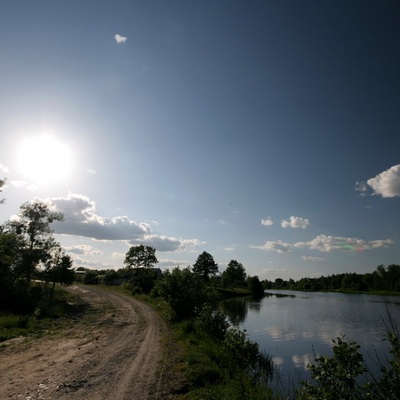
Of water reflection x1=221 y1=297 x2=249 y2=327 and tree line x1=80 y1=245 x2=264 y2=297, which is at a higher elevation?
tree line x1=80 y1=245 x2=264 y2=297

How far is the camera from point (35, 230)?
46.3 m

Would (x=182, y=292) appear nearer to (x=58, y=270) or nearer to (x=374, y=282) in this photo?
(x=58, y=270)

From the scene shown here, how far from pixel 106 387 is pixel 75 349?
7.38 meters

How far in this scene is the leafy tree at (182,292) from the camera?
31406 millimetres

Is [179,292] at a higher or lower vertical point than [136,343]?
higher

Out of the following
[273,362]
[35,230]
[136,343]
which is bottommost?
[273,362]

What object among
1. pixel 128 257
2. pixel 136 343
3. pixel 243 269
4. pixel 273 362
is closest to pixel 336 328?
pixel 273 362

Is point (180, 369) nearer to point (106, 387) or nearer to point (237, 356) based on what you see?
point (106, 387)

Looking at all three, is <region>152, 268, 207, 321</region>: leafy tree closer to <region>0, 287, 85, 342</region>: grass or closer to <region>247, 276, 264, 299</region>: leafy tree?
<region>0, 287, 85, 342</region>: grass

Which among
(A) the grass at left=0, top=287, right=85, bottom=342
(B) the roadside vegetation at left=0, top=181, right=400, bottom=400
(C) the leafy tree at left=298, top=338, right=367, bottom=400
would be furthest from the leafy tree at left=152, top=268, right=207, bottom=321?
(C) the leafy tree at left=298, top=338, right=367, bottom=400

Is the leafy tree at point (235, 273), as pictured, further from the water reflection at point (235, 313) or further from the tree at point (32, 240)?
the tree at point (32, 240)

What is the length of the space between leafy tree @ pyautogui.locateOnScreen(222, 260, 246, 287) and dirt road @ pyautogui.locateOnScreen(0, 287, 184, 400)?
11915 cm

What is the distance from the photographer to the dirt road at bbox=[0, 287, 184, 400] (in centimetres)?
1133

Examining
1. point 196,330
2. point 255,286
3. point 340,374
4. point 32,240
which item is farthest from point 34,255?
point 255,286
